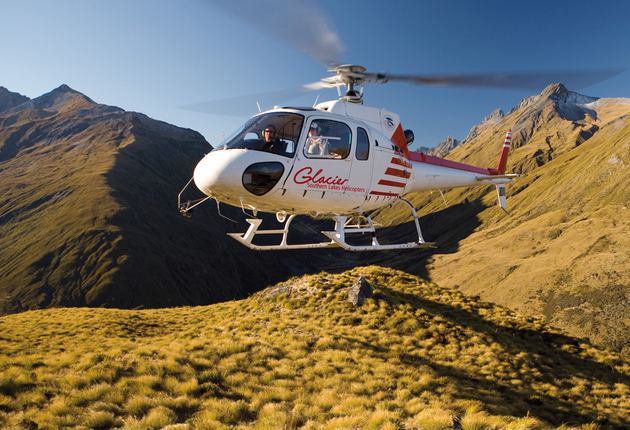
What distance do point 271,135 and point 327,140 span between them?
7.19 feet

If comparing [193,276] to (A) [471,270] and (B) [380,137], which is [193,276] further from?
(B) [380,137]

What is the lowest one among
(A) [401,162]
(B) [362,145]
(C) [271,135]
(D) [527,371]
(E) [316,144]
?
(D) [527,371]

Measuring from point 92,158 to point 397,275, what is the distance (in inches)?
7414

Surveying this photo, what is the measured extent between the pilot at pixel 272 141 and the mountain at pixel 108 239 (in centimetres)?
9049

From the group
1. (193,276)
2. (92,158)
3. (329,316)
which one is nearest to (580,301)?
(329,316)

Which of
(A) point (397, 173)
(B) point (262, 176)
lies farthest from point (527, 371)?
(B) point (262, 176)

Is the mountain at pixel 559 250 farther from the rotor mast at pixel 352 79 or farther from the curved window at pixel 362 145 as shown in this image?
the rotor mast at pixel 352 79

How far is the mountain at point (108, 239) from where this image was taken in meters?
90.5

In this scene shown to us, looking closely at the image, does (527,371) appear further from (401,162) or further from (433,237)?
(433,237)

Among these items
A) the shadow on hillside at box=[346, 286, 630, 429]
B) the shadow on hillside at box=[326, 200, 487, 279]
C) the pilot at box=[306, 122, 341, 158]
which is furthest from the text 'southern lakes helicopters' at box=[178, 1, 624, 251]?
the shadow on hillside at box=[326, 200, 487, 279]

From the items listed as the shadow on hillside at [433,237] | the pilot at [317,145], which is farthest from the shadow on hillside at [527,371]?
the shadow on hillside at [433,237]

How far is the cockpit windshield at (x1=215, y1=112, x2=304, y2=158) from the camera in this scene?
11.7 metres

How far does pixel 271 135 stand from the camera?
11.9 meters

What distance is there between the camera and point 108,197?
12231 centimetres
